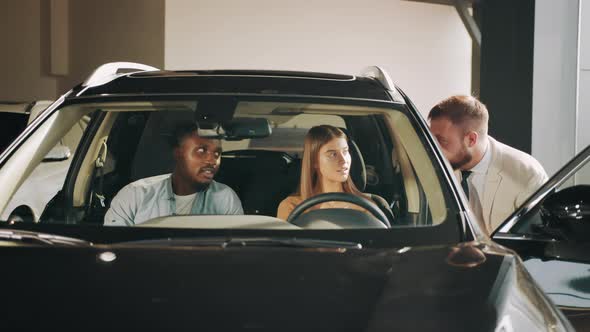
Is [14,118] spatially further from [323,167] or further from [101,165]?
[323,167]

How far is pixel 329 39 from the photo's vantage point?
1766cm

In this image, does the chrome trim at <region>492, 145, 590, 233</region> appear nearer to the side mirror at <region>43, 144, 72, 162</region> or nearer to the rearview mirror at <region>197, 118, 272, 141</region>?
the rearview mirror at <region>197, 118, 272, 141</region>

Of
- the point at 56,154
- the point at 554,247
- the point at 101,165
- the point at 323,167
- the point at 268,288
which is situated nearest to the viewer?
the point at 268,288

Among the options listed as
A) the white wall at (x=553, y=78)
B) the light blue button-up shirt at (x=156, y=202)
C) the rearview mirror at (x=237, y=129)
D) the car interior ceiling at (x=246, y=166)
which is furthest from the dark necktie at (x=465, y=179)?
the white wall at (x=553, y=78)

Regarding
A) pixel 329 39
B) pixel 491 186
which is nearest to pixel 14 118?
pixel 491 186

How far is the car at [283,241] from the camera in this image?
2197mm

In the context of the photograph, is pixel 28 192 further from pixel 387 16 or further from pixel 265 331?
pixel 387 16

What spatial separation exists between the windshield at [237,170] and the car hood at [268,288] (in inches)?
11.0

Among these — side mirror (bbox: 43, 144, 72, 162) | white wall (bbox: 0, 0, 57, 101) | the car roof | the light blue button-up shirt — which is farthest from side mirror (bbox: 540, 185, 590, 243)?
white wall (bbox: 0, 0, 57, 101)

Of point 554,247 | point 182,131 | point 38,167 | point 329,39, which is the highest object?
point 329,39

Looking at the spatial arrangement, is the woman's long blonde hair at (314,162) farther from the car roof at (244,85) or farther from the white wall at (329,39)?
the white wall at (329,39)

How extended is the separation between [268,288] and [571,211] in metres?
1.07

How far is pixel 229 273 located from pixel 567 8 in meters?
6.86

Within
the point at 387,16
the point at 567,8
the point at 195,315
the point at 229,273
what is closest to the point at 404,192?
the point at 229,273
